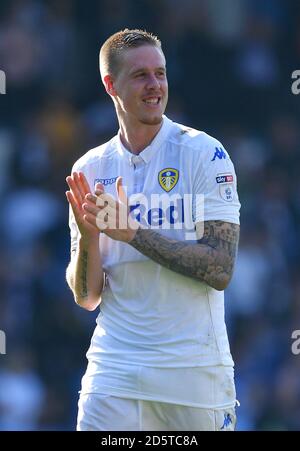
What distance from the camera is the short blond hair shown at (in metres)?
4.67

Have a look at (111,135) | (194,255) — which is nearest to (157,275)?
(194,255)

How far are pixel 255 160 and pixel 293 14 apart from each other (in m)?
2.01

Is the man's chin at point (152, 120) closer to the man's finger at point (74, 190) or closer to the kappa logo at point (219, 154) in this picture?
the kappa logo at point (219, 154)

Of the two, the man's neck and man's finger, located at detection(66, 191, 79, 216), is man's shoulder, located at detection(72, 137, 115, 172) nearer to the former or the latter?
the man's neck

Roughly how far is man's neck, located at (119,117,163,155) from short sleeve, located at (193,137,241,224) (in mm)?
283

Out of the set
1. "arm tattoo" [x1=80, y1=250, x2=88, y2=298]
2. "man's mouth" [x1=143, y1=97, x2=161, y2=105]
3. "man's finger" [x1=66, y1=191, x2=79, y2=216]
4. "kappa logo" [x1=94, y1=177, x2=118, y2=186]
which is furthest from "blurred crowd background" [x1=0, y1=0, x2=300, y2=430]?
"man's mouth" [x1=143, y1=97, x2=161, y2=105]

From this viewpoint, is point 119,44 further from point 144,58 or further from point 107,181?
point 107,181

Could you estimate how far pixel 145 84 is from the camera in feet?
15.1

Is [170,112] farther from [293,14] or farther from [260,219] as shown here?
[293,14]

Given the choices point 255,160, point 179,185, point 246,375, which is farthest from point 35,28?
A: point 179,185

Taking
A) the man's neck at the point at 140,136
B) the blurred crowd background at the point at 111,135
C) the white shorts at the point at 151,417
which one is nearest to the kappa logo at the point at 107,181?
the man's neck at the point at 140,136

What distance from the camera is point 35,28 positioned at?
10.3 metres

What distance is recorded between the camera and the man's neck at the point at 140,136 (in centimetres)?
470

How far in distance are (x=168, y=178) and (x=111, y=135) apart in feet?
16.8
